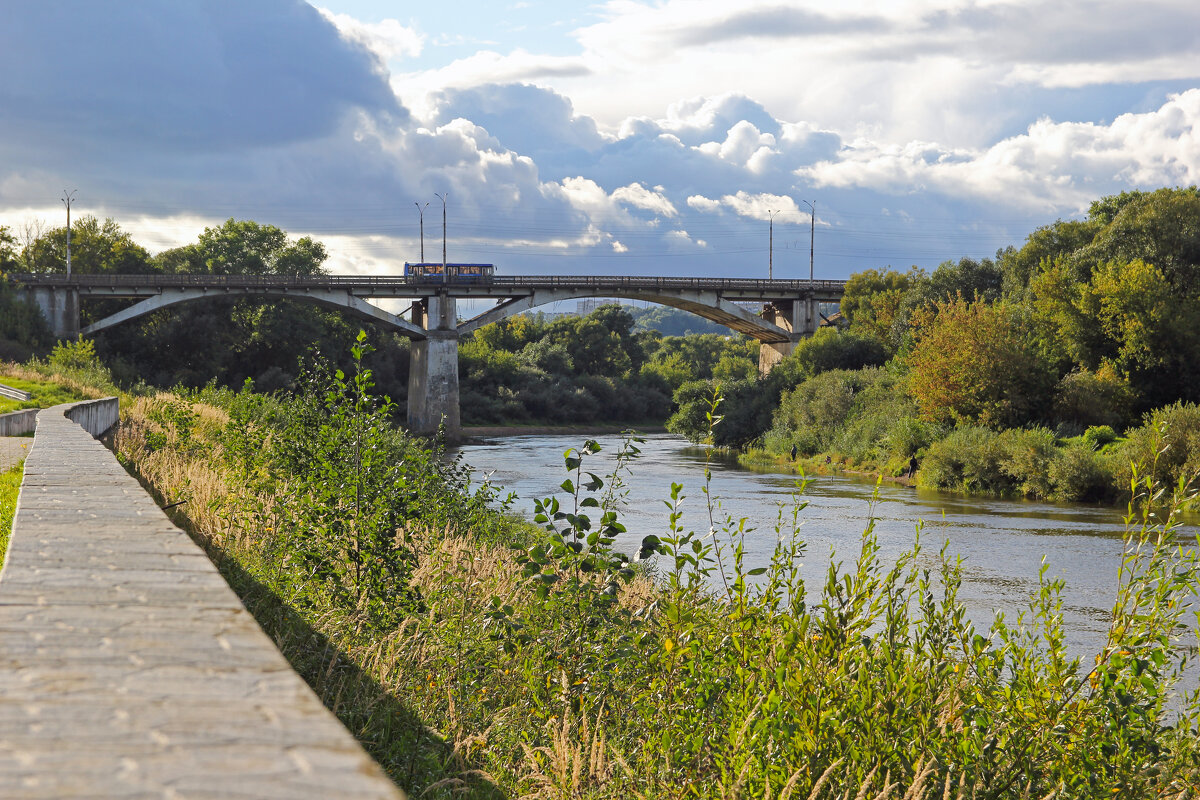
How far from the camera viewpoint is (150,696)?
1.84 meters

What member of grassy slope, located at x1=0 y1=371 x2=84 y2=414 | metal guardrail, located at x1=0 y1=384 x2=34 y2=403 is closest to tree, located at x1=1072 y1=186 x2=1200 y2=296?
grassy slope, located at x1=0 y1=371 x2=84 y2=414

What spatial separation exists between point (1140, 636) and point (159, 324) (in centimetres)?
6597

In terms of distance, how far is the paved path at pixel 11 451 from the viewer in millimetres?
11766

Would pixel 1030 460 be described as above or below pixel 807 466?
above

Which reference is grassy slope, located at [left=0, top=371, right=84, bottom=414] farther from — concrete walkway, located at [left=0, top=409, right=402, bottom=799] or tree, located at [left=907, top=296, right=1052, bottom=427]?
tree, located at [left=907, top=296, right=1052, bottom=427]

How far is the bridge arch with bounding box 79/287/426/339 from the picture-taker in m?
54.0

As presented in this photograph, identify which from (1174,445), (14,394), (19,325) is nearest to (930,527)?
(1174,445)

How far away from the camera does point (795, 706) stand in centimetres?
454

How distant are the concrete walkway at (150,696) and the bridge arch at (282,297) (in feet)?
182

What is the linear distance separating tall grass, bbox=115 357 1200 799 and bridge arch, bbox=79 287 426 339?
50593mm

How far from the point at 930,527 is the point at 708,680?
1888 cm

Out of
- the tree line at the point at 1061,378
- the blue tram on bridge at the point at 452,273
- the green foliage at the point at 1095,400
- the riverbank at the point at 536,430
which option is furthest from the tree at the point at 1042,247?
the blue tram on bridge at the point at 452,273

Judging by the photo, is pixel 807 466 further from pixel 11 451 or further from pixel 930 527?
pixel 11 451

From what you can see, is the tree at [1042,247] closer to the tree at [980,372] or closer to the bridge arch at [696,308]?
the tree at [980,372]
